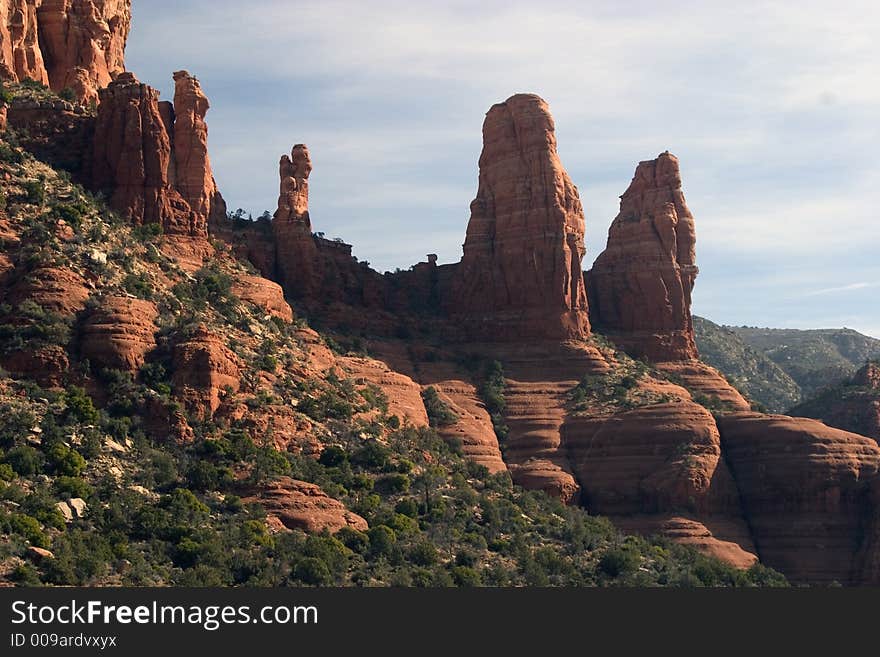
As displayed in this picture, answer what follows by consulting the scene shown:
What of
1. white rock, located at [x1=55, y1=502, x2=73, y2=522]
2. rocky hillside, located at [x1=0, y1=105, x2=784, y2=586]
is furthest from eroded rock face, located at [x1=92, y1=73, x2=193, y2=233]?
white rock, located at [x1=55, y1=502, x2=73, y2=522]

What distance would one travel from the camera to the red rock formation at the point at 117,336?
110000 millimetres

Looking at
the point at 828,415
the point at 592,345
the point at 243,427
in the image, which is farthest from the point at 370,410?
the point at 828,415

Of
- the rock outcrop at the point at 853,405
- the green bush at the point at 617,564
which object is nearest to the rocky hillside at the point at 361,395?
the green bush at the point at 617,564

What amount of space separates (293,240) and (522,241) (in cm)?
1938

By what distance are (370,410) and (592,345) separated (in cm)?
2934

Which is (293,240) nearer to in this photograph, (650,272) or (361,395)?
(361,395)

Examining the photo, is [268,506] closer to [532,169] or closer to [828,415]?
[532,169]

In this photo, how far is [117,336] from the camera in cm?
11050

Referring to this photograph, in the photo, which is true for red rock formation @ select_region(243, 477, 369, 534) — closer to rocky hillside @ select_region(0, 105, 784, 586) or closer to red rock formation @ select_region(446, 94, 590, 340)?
rocky hillside @ select_region(0, 105, 784, 586)

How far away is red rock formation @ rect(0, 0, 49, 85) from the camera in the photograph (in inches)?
5221

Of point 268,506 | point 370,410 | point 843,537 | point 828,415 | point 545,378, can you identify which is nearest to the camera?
point 268,506

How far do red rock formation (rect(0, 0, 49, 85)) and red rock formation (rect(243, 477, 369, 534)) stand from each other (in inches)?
1678

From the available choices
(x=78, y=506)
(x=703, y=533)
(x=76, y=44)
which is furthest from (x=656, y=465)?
(x=78, y=506)

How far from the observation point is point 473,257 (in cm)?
15600
